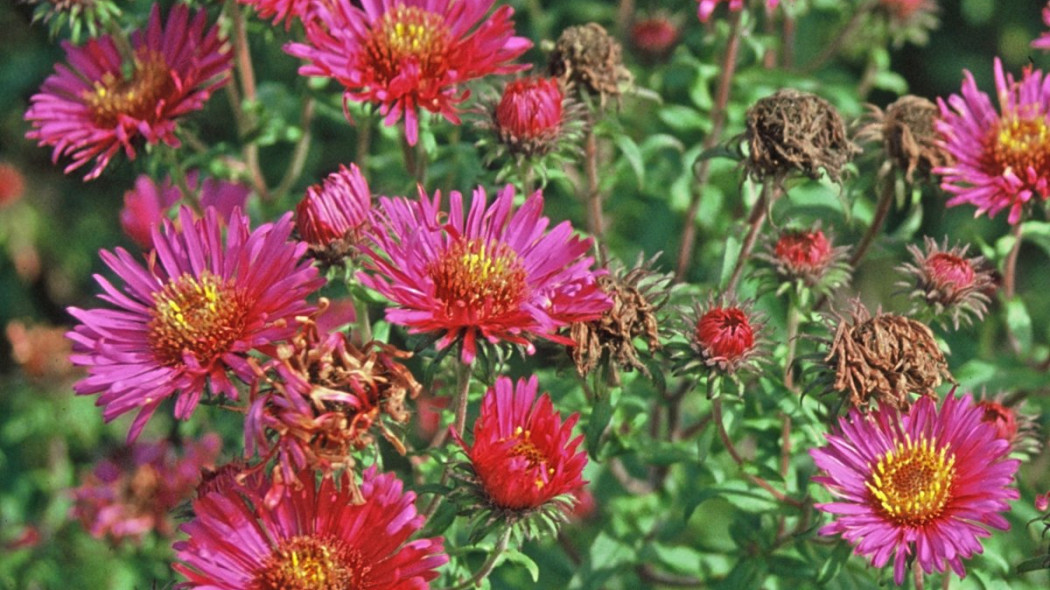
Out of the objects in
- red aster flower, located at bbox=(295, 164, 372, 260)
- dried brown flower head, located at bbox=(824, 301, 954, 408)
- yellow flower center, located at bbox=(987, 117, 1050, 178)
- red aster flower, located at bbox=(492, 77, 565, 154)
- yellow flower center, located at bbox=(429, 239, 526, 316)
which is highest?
red aster flower, located at bbox=(492, 77, 565, 154)

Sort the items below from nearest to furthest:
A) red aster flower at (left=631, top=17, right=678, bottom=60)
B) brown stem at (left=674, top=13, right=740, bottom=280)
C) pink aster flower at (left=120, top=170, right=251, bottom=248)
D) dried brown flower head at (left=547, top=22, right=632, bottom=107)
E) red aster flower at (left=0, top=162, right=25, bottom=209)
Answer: dried brown flower head at (left=547, top=22, right=632, bottom=107) → brown stem at (left=674, top=13, right=740, bottom=280) → pink aster flower at (left=120, top=170, right=251, bottom=248) → red aster flower at (left=631, top=17, right=678, bottom=60) → red aster flower at (left=0, top=162, right=25, bottom=209)

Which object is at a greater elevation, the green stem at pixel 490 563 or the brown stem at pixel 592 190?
the brown stem at pixel 592 190

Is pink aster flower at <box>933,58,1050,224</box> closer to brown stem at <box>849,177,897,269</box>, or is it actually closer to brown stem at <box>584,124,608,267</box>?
brown stem at <box>849,177,897,269</box>

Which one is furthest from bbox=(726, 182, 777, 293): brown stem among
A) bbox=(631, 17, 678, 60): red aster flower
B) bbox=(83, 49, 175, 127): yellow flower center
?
bbox=(83, 49, 175, 127): yellow flower center

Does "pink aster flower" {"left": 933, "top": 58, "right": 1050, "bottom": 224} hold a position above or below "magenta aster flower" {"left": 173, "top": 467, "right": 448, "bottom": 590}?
above

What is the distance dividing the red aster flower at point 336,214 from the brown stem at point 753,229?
1.98 ft

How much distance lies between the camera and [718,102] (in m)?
2.48

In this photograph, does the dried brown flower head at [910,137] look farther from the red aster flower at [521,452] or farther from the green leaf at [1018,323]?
the red aster flower at [521,452]

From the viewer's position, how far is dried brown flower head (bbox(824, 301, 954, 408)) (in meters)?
1.72

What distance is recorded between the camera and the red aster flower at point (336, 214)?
1775mm

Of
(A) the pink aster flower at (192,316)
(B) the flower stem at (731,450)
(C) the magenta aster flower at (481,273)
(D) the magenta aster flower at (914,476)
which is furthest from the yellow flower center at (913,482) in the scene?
(A) the pink aster flower at (192,316)

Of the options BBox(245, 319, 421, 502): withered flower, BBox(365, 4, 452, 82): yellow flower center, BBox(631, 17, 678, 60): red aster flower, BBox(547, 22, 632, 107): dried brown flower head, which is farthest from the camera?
BBox(631, 17, 678, 60): red aster flower

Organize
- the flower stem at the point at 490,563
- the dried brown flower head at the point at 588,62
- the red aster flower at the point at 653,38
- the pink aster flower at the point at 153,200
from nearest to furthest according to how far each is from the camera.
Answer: the flower stem at the point at 490,563 < the dried brown flower head at the point at 588,62 < the pink aster flower at the point at 153,200 < the red aster flower at the point at 653,38

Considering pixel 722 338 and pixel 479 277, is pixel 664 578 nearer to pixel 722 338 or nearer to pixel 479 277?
pixel 722 338
